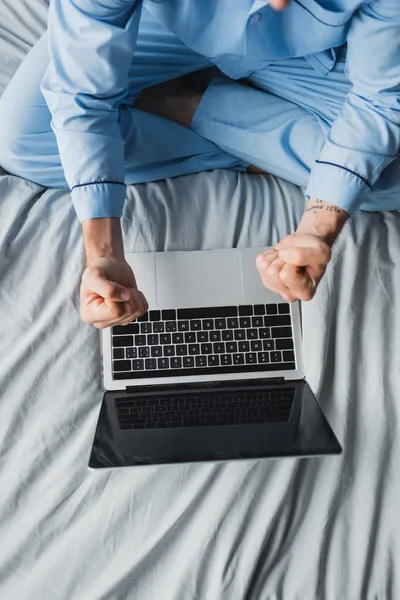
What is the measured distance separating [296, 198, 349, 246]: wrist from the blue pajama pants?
0.16m

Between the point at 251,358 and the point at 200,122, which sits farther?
the point at 200,122

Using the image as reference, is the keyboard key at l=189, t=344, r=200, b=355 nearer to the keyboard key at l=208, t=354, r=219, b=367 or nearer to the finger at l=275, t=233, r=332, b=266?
the keyboard key at l=208, t=354, r=219, b=367

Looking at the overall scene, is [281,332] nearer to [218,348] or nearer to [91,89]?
[218,348]

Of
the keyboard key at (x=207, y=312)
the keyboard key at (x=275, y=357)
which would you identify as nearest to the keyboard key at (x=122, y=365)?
the keyboard key at (x=207, y=312)

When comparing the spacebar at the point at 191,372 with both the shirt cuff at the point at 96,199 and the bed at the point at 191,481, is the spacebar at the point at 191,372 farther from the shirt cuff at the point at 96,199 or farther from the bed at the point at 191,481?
the shirt cuff at the point at 96,199

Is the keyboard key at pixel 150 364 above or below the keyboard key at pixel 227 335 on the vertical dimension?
below

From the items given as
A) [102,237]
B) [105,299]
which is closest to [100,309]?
[105,299]

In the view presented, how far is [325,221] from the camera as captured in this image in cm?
73

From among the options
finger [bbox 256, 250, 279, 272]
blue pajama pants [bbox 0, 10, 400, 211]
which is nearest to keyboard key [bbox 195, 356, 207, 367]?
finger [bbox 256, 250, 279, 272]

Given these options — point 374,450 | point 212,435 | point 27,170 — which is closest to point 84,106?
point 27,170

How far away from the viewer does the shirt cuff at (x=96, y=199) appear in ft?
2.46

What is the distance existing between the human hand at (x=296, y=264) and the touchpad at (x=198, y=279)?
181mm

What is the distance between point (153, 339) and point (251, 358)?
5.6 inches

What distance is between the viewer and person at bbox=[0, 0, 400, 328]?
686 mm
